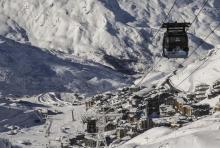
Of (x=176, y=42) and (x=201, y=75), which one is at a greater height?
(x=201, y=75)

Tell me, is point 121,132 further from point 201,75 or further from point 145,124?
point 201,75

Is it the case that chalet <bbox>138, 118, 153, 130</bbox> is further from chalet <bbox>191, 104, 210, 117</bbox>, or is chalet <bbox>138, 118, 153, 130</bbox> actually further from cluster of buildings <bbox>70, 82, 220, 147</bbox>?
chalet <bbox>191, 104, 210, 117</bbox>

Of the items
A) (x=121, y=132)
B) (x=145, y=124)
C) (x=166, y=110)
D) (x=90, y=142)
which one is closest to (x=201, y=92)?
(x=166, y=110)

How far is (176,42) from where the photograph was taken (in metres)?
35.3

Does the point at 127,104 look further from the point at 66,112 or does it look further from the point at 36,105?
the point at 36,105

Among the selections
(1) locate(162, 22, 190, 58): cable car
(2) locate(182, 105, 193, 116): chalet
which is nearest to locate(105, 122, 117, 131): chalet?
(2) locate(182, 105, 193, 116): chalet

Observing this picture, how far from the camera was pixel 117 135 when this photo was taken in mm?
88688

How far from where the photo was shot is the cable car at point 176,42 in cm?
3519

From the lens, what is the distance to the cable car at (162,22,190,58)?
35.2 meters

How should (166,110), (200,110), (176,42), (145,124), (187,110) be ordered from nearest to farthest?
(176,42)
(145,124)
(200,110)
(187,110)
(166,110)

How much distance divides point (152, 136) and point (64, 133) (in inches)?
1750

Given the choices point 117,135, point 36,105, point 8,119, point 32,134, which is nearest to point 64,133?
point 32,134

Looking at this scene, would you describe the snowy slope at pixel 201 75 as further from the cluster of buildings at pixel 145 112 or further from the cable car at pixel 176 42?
the cable car at pixel 176 42

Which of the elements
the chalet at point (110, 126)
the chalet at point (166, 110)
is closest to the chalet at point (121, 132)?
the chalet at point (110, 126)
